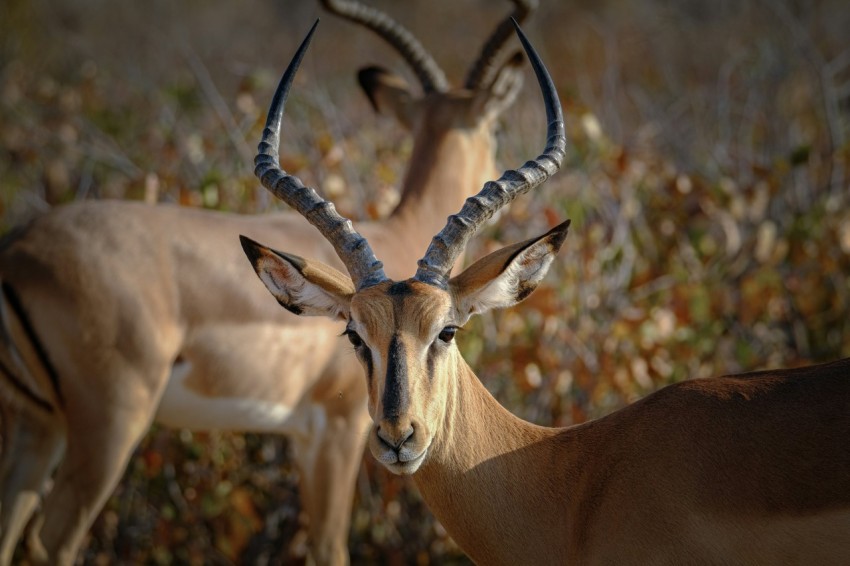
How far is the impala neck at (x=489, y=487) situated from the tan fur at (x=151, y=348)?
54.2 inches

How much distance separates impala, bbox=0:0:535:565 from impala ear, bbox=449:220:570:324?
1716 millimetres

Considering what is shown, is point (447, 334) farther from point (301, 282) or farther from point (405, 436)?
point (301, 282)

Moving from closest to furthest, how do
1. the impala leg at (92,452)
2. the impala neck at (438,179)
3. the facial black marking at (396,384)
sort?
the facial black marking at (396,384)
the impala leg at (92,452)
the impala neck at (438,179)

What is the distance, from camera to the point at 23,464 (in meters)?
5.52

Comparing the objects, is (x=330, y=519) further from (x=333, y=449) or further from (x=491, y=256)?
(x=491, y=256)

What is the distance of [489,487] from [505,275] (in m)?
0.71

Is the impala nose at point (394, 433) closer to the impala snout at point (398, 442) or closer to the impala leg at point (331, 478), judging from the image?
the impala snout at point (398, 442)

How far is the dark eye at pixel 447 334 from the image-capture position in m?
3.59

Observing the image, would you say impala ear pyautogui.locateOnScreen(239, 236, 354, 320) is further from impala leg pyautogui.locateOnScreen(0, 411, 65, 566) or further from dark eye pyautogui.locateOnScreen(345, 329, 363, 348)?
impala leg pyautogui.locateOnScreen(0, 411, 65, 566)

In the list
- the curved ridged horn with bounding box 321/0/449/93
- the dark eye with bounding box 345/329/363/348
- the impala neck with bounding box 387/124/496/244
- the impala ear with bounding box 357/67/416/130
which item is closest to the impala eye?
the dark eye with bounding box 345/329/363/348

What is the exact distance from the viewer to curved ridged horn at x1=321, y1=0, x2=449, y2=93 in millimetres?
6543

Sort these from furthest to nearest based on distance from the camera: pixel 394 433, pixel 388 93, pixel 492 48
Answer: pixel 388 93 → pixel 492 48 → pixel 394 433

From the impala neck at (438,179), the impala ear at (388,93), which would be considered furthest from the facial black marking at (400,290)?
the impala ear at (388,93)

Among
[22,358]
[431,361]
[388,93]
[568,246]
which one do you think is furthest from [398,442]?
[388,93]
